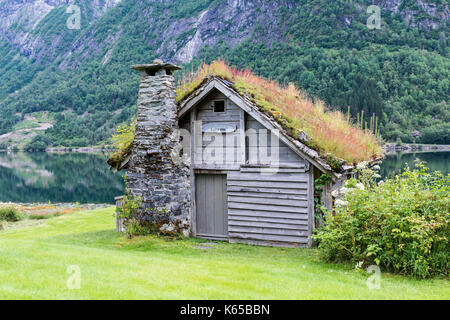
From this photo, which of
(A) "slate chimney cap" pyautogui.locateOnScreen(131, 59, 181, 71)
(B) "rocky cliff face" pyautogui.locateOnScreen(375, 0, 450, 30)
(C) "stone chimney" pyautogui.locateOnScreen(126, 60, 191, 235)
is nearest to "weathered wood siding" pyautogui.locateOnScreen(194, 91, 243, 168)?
(C) "stone chimney" pyautogui.locateOnScreen(126, 60, 191, 235)

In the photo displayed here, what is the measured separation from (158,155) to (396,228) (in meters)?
7.67

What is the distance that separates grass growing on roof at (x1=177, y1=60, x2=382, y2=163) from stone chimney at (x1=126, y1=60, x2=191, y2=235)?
1.10 m

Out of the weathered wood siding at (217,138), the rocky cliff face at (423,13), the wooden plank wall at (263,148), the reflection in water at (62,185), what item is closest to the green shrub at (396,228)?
the wooden plank wall at (263,148)

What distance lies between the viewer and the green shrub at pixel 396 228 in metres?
8.91

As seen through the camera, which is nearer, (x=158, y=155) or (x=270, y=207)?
(x=270, y=207)

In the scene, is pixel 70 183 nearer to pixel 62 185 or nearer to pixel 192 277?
pixel 62 185

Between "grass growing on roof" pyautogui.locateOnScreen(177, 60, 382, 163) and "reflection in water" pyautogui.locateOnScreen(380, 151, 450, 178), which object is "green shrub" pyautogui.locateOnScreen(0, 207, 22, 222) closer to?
"grass growing on roof" pyautogui.locateOnScreen(177, 60, 382, 163)

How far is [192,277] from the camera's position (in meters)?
8.39

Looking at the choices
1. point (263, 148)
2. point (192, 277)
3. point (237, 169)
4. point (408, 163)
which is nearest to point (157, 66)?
point (237, 169)

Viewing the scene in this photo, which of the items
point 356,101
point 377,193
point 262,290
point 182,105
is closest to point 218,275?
point 262,290

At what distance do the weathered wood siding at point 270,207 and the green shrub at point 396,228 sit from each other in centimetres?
248

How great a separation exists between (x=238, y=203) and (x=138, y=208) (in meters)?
3.33

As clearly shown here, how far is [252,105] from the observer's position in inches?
525
